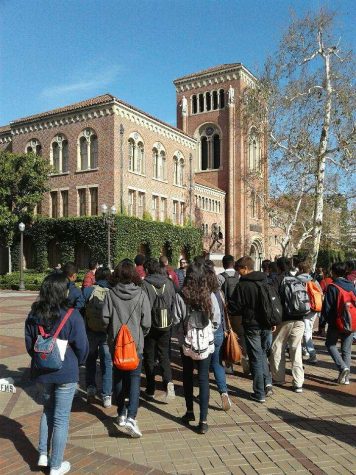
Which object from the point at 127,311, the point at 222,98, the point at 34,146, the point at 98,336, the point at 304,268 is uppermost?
the point at 222,98

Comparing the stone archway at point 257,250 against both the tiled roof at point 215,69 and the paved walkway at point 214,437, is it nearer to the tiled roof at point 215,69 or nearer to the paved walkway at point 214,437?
the tiled roof at point 215,69

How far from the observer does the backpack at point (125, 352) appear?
4492 millimetres

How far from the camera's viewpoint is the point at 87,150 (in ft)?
104

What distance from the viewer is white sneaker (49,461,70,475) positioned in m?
3.68

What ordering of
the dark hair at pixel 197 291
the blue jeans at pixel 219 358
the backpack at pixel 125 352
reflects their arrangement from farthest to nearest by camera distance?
the blue jeans at pixel 219 358, the dark hair at pixel 197 291, the backpack at pixel 125 352

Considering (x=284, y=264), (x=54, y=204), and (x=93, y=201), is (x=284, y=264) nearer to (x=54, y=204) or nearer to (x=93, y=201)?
(x=93, y=201)

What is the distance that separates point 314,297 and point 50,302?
5.25 meters

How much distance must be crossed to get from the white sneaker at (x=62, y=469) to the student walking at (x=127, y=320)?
86 centimetres

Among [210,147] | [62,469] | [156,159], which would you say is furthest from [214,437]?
[210,147]

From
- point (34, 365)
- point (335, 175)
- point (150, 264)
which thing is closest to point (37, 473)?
point (34, 365)

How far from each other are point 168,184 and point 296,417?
31.5 metres

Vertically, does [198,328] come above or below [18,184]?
below

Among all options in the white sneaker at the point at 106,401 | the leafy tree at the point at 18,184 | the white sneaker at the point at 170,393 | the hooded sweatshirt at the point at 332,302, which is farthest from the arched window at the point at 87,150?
the white sneaker at the point at 106,401

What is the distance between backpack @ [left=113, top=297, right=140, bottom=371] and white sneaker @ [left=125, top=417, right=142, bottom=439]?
576mm
